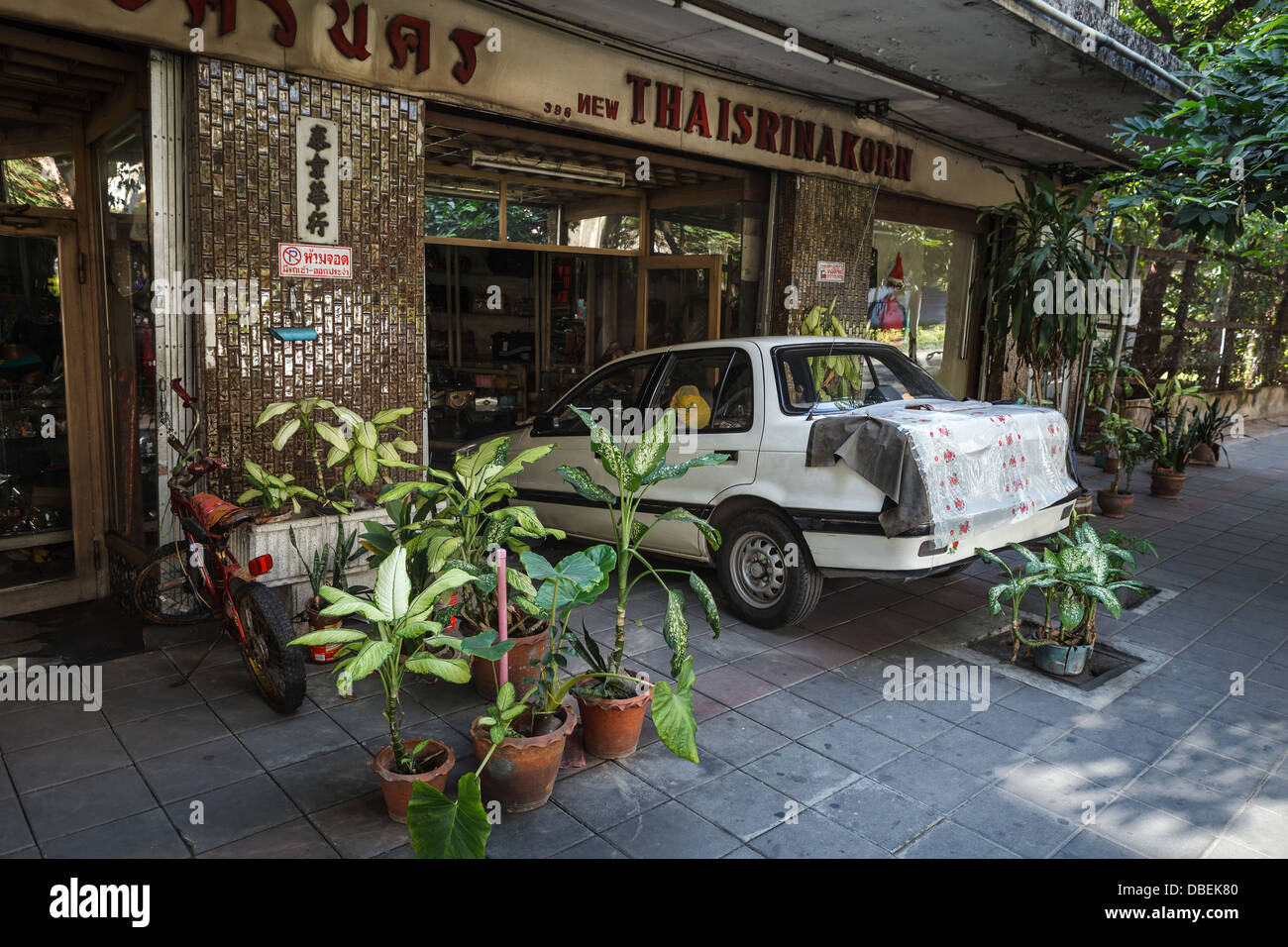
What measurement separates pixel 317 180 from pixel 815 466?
11.1 feet

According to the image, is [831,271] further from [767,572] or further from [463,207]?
[767,572]

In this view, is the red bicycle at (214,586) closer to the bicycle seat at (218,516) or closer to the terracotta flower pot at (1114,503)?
the bicycle seat at (218,516)

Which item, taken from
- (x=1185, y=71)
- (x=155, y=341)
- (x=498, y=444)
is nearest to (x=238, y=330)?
(x=155, y=341)

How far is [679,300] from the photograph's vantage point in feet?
29.9

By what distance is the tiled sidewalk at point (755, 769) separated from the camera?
10.3ft

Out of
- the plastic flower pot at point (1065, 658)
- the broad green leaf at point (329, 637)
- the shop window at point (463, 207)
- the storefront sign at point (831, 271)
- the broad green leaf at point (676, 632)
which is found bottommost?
the plastic flower pot at point (1065, 658)

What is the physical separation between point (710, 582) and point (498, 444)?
2503mm

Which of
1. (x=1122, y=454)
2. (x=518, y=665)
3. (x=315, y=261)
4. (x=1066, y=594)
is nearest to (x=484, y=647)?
(x=518, y=665)

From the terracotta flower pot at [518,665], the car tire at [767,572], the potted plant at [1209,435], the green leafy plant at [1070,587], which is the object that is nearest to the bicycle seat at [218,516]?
the terracotta flower pot at [518,665]

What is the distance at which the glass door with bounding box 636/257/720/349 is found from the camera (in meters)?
8.81

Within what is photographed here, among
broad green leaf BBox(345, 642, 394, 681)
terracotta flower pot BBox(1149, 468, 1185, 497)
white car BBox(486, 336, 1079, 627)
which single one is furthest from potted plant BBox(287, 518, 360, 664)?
terracotta flower pot BBox(1149, 468, 1185, 497)

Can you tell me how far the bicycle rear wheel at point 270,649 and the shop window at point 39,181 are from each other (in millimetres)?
3274

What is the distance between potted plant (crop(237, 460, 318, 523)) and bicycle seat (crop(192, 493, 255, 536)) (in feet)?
0.62
